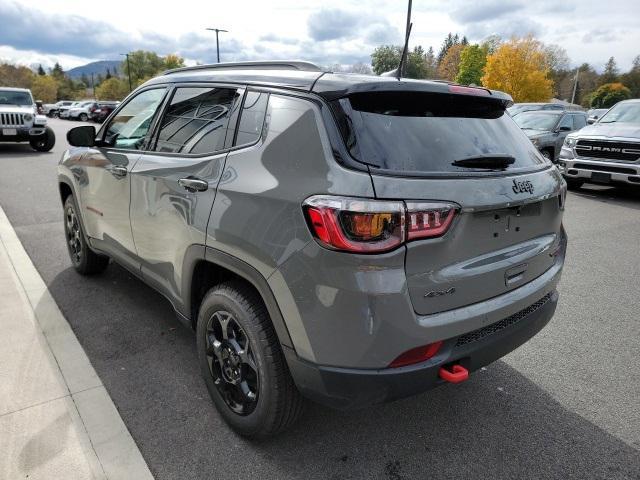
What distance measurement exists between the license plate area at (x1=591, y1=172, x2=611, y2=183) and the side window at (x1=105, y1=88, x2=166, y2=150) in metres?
8.66

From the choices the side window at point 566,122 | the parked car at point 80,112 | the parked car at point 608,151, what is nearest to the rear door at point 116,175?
the parked car at point 608,151

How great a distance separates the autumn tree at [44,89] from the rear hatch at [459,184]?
105m

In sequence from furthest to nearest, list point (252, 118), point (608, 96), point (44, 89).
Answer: point (44, 89) < point (608, 96) < point (252, 118)

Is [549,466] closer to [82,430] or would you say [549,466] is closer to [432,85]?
[432,85]

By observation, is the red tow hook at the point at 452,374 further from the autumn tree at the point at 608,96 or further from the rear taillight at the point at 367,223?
the autumn tree at the point at 608,96

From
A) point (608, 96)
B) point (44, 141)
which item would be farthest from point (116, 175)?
point (608, 96)

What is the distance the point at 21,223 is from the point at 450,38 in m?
152

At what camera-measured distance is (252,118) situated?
2340 mm

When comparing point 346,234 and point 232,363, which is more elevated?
point 346,234

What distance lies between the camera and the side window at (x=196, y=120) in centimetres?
254

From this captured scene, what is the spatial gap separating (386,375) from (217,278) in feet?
3.81

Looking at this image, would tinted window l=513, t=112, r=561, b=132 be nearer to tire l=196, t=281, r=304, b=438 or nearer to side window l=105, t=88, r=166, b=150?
side window l=105, t=88, r=166, b=150

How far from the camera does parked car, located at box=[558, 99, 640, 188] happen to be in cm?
866

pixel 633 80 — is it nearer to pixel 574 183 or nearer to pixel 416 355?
pixel 574 183
